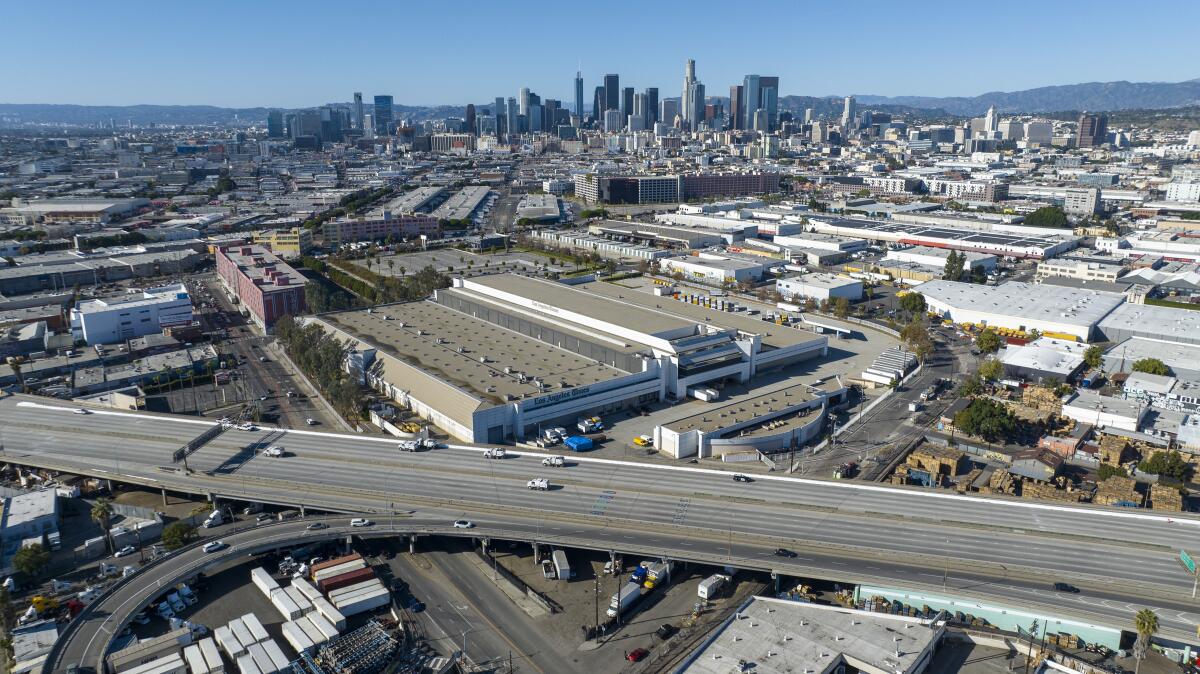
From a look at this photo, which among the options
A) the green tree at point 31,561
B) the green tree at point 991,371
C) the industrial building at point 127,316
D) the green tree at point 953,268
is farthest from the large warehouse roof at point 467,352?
the green tree at point 953,268

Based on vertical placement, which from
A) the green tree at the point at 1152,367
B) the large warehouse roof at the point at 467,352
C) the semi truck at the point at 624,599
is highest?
the large warehouse roof at the point at 467,352

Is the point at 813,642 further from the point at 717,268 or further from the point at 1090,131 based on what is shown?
the point at 1090,131

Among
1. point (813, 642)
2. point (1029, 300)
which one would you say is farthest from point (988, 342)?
point (813, 642)

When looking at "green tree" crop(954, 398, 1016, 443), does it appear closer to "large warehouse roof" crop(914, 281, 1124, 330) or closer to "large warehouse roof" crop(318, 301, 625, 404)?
"large warehouse roof" crop(318, 301, 625, 404)

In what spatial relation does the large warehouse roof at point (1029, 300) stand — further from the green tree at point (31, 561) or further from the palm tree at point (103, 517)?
the green tree at point (31, 561)

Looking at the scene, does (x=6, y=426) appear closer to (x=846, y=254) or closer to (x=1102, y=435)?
(x=1102, y=435)

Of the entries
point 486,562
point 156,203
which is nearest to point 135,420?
point 486,562
